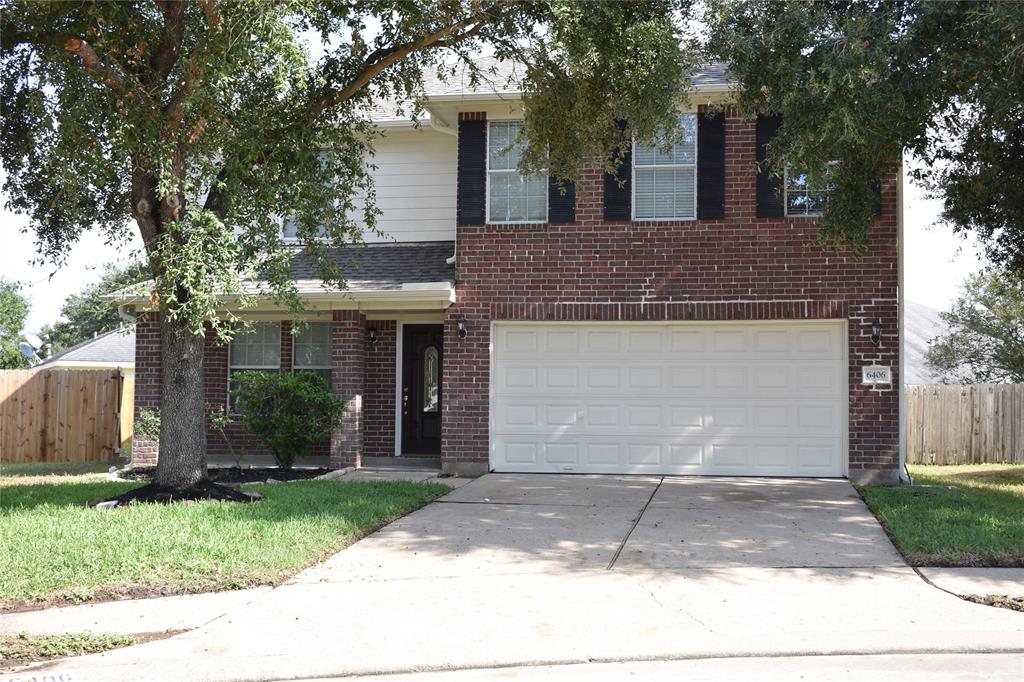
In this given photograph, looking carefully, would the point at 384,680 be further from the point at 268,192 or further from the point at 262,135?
the point at 262,135

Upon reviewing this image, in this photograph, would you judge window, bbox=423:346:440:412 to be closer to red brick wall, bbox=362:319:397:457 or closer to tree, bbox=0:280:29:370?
red brick wall, bbox=362:319:397:457

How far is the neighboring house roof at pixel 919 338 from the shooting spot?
24.1 m

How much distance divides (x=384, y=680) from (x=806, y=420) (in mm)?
9489

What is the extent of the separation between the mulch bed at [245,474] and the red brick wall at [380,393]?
1.37 m

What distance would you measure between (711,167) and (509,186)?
3.02m

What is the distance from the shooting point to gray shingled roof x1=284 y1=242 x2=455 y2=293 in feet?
45.9

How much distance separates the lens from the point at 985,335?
20.9 metres

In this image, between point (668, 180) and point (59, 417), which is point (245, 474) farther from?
point (668, 180)

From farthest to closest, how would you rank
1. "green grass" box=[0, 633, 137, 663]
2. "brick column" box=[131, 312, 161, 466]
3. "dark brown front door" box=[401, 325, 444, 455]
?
"dark brown front door" box=[401, 325, 444, 455] < "brick column" box=[131, 312, 161, 466] < "green grass" box=[0, 633, 137, 663]

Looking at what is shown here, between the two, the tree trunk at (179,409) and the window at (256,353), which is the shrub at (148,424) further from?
the tree trunk at (179,409)

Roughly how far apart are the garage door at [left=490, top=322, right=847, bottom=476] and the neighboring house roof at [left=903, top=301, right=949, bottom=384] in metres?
10.8

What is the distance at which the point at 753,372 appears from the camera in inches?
526

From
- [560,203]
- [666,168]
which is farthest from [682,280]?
[560,203]

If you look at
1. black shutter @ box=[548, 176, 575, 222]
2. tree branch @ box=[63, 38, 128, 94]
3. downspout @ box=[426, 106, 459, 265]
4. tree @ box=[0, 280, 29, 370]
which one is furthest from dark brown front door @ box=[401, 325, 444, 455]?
tree @ box=[0, 280, 29, 370]
